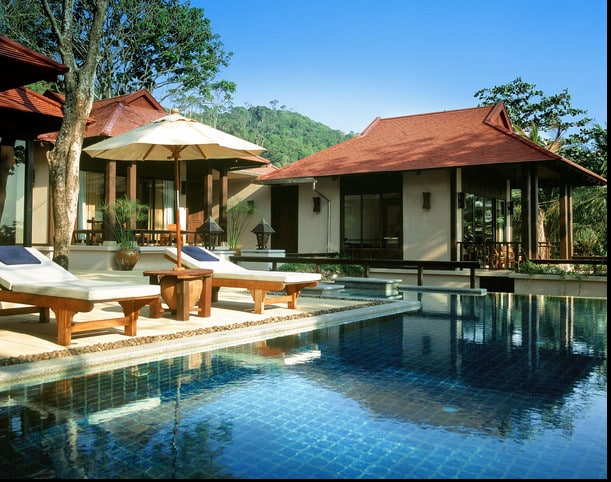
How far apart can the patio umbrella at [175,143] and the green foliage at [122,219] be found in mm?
7529

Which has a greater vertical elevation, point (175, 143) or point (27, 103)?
point (27, 103)

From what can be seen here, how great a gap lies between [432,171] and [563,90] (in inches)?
758

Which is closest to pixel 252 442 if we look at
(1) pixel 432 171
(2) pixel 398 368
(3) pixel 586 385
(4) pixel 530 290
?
(2) pixel 398 368

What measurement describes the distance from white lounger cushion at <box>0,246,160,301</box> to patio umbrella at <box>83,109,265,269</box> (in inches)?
59.8

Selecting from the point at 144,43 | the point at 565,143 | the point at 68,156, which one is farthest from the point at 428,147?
Result: the point at 144,43

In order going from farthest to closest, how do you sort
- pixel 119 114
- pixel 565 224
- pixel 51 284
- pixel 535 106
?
pixel 535 106
pixel 565 224
pixel 119 114
pixel 51 284

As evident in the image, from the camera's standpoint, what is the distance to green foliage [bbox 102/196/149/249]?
50.7 feet

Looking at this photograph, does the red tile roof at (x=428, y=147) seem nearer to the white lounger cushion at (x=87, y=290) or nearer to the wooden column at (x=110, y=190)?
the wooden column at (x=110, y=190)

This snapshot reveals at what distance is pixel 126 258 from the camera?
15.4 metres

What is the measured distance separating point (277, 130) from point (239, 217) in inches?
1283

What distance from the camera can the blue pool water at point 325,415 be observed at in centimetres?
277

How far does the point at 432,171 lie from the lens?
673 inches

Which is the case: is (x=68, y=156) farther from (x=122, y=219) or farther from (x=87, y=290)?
(x=87, y=290)

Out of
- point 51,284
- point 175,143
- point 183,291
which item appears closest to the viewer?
point 51,284
